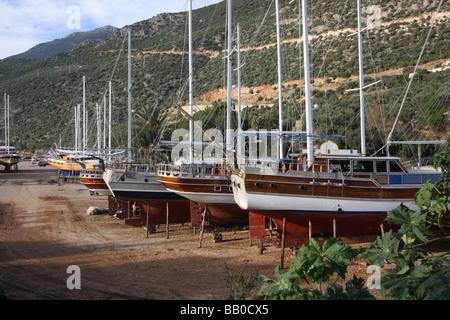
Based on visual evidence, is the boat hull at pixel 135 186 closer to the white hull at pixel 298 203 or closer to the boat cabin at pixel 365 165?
the white hull at pixel 298 203

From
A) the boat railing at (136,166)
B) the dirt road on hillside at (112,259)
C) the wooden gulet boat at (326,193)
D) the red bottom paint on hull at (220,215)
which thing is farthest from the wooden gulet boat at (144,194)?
the wooden gulet boat at (326,193)

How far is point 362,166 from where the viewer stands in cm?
1427

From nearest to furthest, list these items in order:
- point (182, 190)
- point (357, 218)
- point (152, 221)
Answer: point (357, 218) < point (182, 190) < point (152, 221)

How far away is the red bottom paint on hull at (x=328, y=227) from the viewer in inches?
535

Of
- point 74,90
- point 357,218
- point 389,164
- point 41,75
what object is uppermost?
point 41,75

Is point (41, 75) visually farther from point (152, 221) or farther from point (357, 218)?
point (357, 218)

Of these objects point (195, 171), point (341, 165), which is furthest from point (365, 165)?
point (195, 171)

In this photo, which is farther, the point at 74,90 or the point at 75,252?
the point at 74,90

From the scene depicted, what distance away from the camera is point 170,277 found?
1129cm

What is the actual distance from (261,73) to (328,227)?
54403mm

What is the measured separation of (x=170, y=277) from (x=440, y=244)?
10.5 metres

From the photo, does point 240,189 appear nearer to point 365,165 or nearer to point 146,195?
point 365,165
